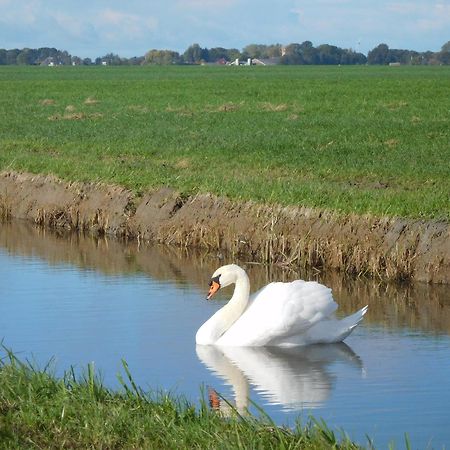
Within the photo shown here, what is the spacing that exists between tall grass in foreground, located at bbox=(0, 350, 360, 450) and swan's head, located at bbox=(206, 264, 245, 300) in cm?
415

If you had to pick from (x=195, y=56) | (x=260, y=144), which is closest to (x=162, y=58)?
(x=195, y=56)

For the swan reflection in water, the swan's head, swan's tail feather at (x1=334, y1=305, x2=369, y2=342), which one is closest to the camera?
the swan reflection in water

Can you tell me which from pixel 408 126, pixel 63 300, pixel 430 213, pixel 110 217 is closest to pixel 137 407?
pixel 63 300

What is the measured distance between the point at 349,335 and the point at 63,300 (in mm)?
3730

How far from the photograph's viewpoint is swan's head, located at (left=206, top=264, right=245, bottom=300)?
13.0m

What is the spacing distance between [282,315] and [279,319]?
1.9 inches

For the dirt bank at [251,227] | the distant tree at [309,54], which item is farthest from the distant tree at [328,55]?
the dirt bank at [251,227]

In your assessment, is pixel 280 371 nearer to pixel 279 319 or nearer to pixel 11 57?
pixel 279 319

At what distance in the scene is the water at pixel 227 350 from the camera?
10086 mm

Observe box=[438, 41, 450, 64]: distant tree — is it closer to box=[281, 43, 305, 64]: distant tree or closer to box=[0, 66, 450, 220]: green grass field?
box=[281, 43, 305, 64]: distant tree

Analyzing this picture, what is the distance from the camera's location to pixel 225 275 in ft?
43.0

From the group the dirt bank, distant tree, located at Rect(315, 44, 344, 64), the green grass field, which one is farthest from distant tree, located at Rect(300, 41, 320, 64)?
the dirt bank

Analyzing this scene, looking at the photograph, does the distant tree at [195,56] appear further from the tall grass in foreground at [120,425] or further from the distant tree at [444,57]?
the tall grass in foreground at [120,425]

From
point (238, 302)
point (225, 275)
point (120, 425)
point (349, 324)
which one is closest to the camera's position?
point (120, 425)
